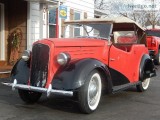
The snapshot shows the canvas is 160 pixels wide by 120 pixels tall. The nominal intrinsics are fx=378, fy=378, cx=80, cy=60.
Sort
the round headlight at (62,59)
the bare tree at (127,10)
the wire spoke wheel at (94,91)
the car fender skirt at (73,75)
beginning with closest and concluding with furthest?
the car fender skirt at (73,75) → the round headlight at (62,59) → the wire spoke wheel at (94,91) → the bare tree at (127,10)

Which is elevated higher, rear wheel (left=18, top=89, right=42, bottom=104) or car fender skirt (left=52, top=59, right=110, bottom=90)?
car fender skirt (left=52, top=59, right=110, bottom=90)

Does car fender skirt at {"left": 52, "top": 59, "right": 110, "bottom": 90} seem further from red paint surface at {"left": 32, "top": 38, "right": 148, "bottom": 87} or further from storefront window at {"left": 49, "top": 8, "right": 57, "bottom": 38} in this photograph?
storefront window at {"left": 49, "top": 8, "right": 57, "bottom": 38}

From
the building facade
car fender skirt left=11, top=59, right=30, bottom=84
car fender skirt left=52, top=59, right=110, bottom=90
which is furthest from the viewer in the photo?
the building facade

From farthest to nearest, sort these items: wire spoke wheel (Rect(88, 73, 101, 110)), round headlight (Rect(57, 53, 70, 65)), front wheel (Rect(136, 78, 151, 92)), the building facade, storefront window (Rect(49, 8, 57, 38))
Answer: storefront window (Rect(49, 8, 57, 38))
the building facade
front wheel (Rect(136, 78, 151, 92))
wire spoke wheel (Rect(88, 73, 101, 110))
round headlight (Rect(57, 53, 70, 65))

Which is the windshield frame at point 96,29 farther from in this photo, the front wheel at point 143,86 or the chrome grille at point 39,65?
the front wheel at point 143,86

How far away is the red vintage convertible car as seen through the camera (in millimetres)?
6688

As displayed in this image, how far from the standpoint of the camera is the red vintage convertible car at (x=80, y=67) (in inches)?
263

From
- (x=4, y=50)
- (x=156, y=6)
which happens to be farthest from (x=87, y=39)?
(x=156, y=6)

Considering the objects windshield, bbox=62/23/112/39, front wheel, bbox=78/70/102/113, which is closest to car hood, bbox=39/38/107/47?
windshield, bbox=62/23/112/39

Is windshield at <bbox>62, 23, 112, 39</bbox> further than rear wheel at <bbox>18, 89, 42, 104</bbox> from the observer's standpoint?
Yes

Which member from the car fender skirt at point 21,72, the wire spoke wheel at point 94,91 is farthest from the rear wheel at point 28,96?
the wire spoke wheel at point 94,91

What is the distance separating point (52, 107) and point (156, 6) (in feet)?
119

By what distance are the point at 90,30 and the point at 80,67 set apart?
216 cm

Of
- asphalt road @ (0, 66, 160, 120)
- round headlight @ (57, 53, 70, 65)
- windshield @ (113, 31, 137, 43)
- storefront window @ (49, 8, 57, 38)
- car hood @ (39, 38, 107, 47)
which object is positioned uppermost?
storefront window @ (49, 8, 57, 38)
